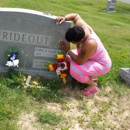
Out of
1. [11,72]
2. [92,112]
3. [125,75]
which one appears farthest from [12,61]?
[125,75]

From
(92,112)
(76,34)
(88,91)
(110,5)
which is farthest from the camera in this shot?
(110,5)

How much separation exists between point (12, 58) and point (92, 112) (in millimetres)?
1305

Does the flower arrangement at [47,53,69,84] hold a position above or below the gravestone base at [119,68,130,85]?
above

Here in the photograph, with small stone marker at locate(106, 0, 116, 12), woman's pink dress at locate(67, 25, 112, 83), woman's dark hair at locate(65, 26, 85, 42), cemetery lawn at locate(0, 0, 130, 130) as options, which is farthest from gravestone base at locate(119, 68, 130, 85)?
small stone marker at locate(106, 0, 116, 12)

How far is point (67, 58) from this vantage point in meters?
3.90

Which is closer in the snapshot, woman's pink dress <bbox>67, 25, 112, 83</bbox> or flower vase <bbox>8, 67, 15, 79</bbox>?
woman's pink dress <bbox>67, 25, 112, 83</bbox>

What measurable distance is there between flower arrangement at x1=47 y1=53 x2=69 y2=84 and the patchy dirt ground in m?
0.22

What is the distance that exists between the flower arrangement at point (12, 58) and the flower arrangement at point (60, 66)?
488 millimetres

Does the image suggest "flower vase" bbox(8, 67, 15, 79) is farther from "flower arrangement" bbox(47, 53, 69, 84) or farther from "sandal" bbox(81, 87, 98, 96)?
"sandal" bbox(81, 87, 98, 96)

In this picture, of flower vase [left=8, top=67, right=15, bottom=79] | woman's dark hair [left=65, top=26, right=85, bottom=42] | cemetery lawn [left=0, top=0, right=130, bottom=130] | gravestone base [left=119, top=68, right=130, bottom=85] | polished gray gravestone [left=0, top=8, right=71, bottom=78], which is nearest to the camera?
cemetery lawn [left=0, top=0, right=130, bottom=130]

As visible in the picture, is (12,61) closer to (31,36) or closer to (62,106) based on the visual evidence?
(31,36)

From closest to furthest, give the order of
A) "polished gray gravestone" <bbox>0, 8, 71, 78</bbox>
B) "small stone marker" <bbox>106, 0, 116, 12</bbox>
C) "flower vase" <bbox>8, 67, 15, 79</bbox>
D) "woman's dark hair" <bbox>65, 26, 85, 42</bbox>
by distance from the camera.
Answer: "woman's dark hair" <bbox>65, 26, 85, 42</bbox> → "polished gray gravestone" <bbox>0, 8, 71, 78</bbox> → "flower vase" <bbox>8, 67, 15, 79</bbox> → "small stone marker" <bbox>106, 0, 116, 12</bbox>

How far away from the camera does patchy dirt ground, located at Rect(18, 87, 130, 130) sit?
3.08 m

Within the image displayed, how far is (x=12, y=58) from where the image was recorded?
145 inches
